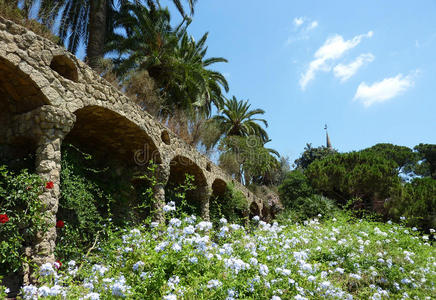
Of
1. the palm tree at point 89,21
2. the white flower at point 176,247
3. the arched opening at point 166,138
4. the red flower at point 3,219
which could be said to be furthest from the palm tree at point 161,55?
the white flower at point 176,247

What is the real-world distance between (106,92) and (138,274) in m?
3.82

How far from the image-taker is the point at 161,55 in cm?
1297

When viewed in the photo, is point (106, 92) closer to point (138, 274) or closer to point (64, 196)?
point (64, 196)

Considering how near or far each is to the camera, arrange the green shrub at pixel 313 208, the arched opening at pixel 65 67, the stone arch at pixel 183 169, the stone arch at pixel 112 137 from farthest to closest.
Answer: the green shrub at pixel 313 208 → the stone arch at pixel 183 169 → the stone arch at pixel 112 137 → the arched opening at pixel 65 67

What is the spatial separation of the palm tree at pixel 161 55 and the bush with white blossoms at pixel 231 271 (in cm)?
944

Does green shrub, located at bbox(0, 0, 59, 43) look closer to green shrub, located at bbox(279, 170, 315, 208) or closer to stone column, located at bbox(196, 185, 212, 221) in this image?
stone column, located at bbox(196, 185, 212, 221)

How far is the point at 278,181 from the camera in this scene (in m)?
26.7

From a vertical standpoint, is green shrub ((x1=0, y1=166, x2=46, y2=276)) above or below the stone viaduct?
below

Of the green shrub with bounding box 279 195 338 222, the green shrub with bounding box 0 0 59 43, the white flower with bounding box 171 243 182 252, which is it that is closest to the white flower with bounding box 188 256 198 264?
the white flower with bounding box 171 243 182 252

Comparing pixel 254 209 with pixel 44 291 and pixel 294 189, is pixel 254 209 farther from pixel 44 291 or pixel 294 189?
pixel 44 291

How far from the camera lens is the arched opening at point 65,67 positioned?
5.06 meters

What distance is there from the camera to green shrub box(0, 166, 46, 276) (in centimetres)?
Answer: 391

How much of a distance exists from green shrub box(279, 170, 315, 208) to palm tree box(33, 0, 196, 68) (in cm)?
908

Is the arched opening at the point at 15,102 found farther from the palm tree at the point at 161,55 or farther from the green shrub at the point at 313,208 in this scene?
the green shrub at the point at 313,208
